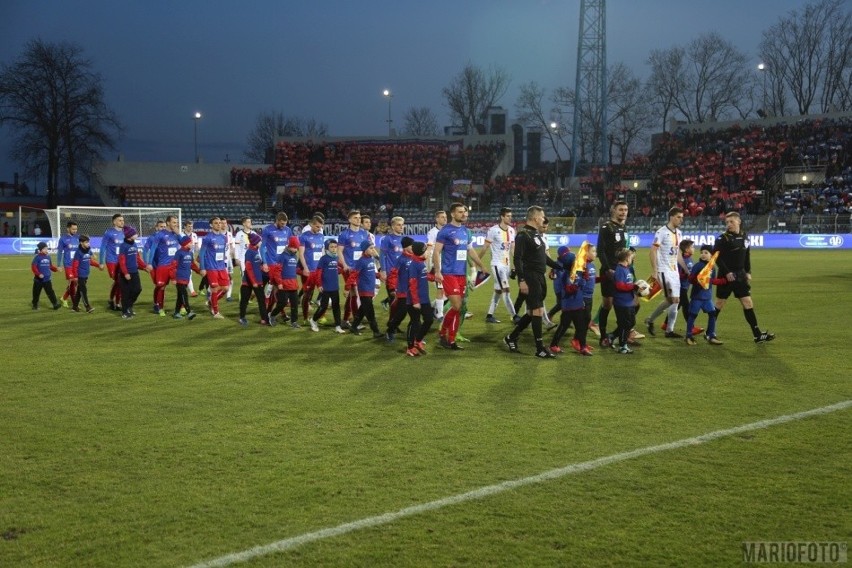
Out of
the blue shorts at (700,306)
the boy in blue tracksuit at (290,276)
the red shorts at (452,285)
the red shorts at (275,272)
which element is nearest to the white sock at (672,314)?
the blue shorts at (700,306)

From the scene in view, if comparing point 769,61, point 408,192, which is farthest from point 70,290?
point 769,61

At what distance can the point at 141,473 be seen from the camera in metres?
5.62

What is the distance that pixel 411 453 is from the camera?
19.8 feet

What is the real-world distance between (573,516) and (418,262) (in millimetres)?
6548

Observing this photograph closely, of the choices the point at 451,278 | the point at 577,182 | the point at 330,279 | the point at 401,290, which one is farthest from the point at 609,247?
the point at 577,182

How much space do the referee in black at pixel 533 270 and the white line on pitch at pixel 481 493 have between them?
365 cm

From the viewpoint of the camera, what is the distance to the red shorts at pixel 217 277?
14758 mm

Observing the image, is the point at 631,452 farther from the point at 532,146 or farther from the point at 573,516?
the point at 532,146

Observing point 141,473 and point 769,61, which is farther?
point 769,61

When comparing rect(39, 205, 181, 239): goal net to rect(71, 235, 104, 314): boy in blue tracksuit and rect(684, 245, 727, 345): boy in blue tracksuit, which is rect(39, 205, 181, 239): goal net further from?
rect(684, 245, 727, 345): boy in blue tracksuit

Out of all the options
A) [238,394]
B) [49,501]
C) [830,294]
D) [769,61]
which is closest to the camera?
[49,501]

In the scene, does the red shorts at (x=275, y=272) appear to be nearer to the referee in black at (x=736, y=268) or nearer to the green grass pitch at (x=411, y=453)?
the green grass pitch at (x=411, y=453)

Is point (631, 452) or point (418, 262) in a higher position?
point (418, 262)

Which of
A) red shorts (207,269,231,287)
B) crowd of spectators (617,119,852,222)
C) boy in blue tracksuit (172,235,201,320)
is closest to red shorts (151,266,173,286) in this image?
boy in blue tracksuit (172,235,201,320)
